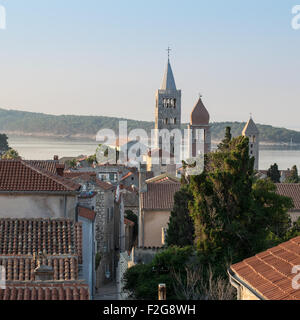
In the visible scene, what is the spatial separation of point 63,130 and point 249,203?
393ft

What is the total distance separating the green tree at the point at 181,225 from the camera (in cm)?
2042

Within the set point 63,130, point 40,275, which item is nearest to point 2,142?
point 63,130

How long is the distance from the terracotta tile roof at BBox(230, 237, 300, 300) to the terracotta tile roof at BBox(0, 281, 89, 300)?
2.05 meters

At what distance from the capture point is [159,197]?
29250 mm

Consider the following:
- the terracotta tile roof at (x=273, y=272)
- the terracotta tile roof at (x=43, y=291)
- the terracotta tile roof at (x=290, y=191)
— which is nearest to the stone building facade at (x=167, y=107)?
the terracotta tile roof at (x=290, y=191)

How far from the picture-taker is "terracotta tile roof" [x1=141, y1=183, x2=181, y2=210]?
28.1 m

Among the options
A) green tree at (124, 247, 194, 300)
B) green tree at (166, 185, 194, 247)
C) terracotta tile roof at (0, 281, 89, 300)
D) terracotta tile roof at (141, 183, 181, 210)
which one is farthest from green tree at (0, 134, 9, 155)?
terracotta tile roof at (0, 281, 89, 300)

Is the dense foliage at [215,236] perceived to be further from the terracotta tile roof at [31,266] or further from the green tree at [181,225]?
the terracotta tile roof at [31,266]

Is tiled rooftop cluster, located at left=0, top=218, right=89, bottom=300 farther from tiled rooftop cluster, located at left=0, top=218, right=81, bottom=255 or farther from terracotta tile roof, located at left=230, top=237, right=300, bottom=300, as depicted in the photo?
terracotta tile roof, located at left=230, top=237, right=300, bottom=300

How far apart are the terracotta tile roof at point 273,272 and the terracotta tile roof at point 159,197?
69.1ft

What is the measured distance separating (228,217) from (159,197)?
12068 mm

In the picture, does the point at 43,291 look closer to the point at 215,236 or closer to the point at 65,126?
the point at 215,236
